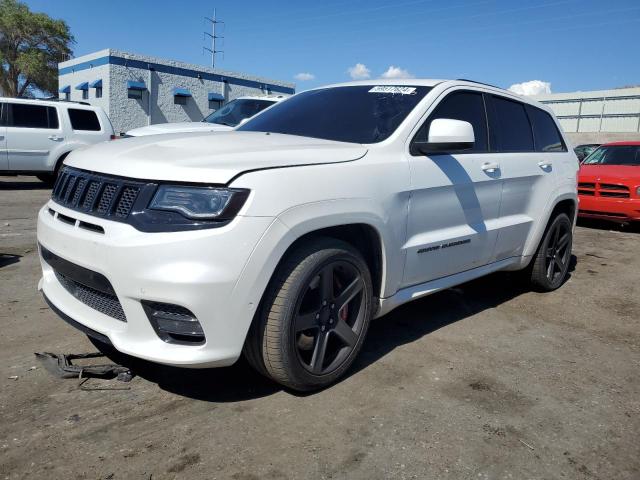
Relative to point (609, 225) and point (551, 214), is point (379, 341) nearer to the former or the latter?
point (551, 214)

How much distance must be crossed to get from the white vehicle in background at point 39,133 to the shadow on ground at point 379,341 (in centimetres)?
963

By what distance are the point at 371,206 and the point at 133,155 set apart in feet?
4.15

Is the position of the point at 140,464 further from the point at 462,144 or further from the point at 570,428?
the point at 462,144

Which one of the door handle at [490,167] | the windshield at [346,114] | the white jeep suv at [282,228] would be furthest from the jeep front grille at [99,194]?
the door handle at [490,167]

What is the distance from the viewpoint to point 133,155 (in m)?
2.70

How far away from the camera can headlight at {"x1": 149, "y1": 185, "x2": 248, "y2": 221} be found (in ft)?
7.93

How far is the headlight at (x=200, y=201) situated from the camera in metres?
2.42

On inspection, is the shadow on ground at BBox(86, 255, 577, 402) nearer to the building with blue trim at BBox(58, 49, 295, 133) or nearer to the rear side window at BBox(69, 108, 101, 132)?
the rear side window at BBox(69, 108, 101, 132)

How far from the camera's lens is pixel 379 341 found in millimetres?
3734

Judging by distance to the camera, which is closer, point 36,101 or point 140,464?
point 140,464

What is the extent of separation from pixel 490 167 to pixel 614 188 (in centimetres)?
646

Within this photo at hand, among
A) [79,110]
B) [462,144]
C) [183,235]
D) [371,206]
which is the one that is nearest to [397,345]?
[371,206]

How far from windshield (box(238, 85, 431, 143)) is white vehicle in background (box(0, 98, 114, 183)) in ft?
30.1

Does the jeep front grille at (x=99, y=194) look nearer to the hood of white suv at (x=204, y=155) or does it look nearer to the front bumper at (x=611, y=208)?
the hood of white suv at (x=204, y=155)
